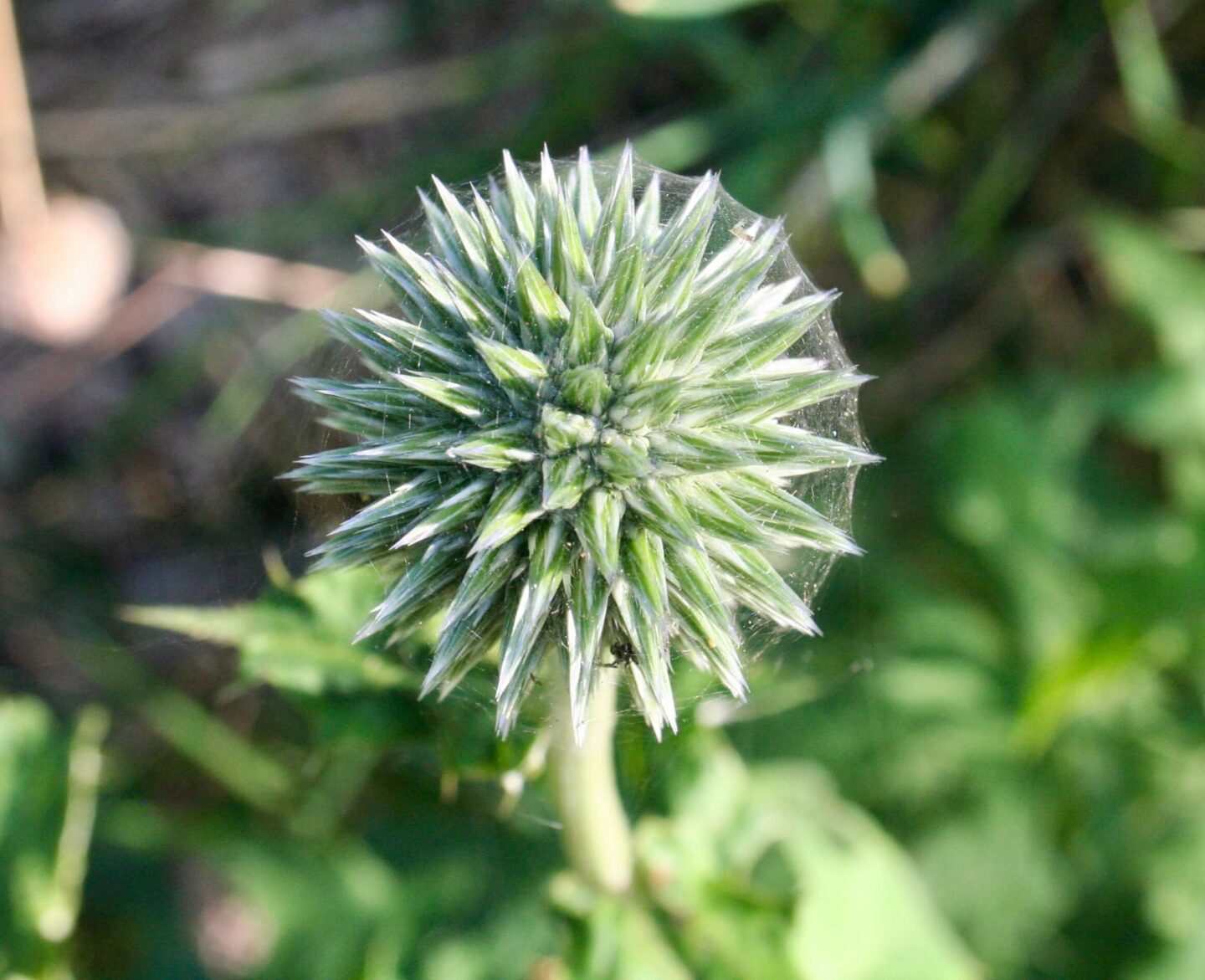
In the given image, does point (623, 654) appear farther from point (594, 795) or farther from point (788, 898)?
point (788, 898)

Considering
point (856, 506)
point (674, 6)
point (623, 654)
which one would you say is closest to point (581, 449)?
point (623, 654)

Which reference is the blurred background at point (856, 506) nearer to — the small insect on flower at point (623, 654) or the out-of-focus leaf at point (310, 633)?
the out-of-focus leaf at point (310, 633)

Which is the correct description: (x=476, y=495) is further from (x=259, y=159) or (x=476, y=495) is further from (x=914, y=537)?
(x=259, y=159)

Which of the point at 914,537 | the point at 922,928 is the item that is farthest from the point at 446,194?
the point at 914,537

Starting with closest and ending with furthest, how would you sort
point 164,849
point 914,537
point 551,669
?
point 551,669
point 164,849
point 914,537

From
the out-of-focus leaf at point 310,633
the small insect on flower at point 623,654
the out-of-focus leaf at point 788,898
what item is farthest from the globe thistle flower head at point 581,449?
the out-of-focus leaf at point 788,898

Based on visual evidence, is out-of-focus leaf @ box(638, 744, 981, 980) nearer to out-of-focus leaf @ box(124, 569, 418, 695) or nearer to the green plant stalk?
the green plant stalk
